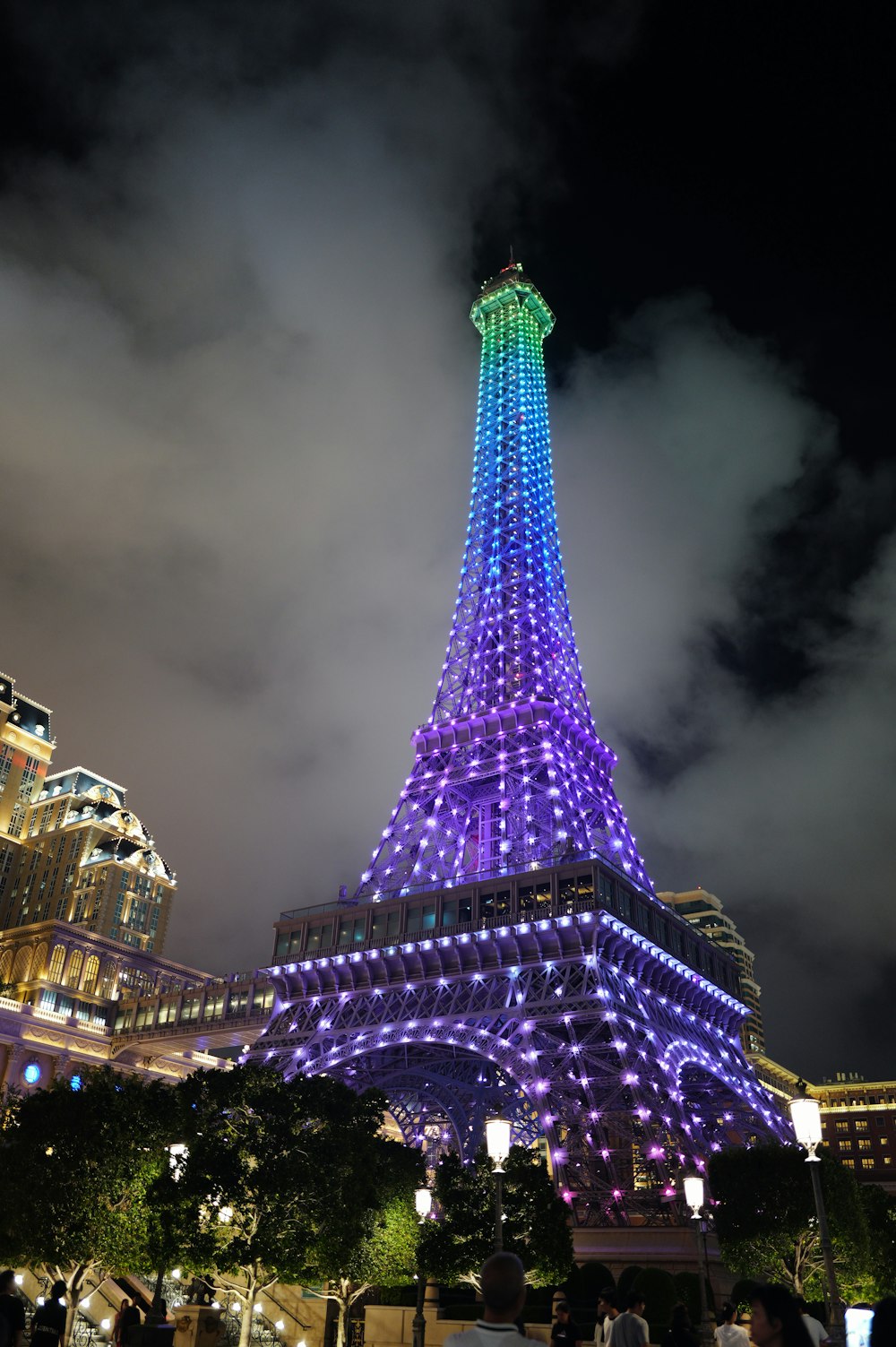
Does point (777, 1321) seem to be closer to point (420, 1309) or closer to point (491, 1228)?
point (420, 1309)

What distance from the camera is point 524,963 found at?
194 feet

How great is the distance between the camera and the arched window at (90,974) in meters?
122

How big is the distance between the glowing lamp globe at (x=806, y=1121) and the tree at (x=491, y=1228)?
24.8m

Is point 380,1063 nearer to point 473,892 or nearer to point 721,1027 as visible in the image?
point 473,892

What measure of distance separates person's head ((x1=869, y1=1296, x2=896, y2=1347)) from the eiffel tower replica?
48436 mm

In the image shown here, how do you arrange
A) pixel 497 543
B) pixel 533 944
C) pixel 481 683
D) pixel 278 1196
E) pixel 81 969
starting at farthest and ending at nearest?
pixel 81 969, pixel 497 543, pixel 481 683, pixel 533 944, pixel 278 1196

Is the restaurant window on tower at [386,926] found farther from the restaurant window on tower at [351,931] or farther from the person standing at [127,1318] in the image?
the person standing at [127,1318]

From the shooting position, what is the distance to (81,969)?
400 feet

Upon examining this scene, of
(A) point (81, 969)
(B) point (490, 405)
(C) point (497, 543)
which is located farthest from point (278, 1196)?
(A) point (81, 969)

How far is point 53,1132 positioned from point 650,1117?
28606mm

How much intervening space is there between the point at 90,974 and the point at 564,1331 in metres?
117

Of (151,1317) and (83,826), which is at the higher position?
(83,826)

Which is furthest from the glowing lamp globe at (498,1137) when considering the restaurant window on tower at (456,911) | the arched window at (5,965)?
the arched window at (5,965)

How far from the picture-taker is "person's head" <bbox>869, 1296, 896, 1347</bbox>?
19.6ft
